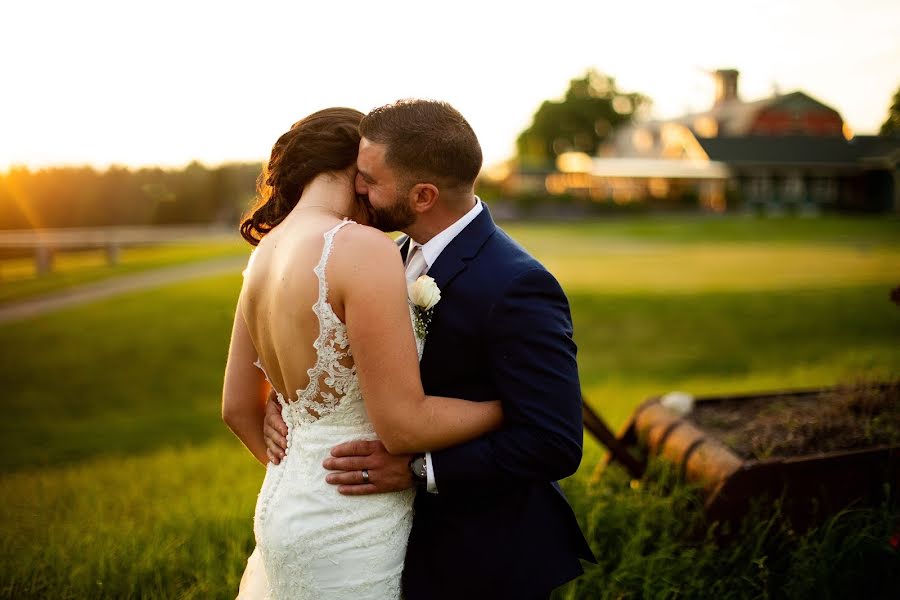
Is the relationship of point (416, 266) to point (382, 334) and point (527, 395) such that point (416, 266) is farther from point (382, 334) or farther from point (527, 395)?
point (527, 395)

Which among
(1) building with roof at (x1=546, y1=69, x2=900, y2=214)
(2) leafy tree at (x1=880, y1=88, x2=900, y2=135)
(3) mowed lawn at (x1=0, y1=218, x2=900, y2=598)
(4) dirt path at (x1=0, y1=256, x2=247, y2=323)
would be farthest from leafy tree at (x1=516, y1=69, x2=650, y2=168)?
(2) leafy tree at (x1=880, y1=88, x2=900, y2=135)

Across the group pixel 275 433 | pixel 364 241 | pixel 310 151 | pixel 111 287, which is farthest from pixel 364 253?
pixel 111 287

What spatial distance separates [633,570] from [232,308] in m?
10.7

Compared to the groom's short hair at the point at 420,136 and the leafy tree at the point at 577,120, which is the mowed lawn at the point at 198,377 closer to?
the groom's short hair at the point at 420,136

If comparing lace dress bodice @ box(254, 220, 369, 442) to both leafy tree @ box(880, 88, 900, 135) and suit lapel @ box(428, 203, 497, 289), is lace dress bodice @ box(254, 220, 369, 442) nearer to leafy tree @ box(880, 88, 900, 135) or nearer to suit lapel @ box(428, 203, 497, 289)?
suit lapel @ box(428, 203, 497, 289)

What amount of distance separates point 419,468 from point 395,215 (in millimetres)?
797

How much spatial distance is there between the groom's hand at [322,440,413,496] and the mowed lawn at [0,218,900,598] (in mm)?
1539

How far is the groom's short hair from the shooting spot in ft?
7.07

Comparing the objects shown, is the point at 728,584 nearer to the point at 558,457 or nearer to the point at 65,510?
the point at 558,457

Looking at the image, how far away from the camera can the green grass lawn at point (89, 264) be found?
14.4 meters

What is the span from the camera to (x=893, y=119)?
3.82 metres

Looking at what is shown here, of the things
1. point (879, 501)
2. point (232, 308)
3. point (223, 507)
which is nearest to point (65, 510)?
point (223, 507)

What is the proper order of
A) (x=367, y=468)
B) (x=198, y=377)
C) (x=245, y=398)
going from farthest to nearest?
(x=198, y=377)
(x=245, y=398)
(x=367, y=468)

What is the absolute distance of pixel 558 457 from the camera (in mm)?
2148
